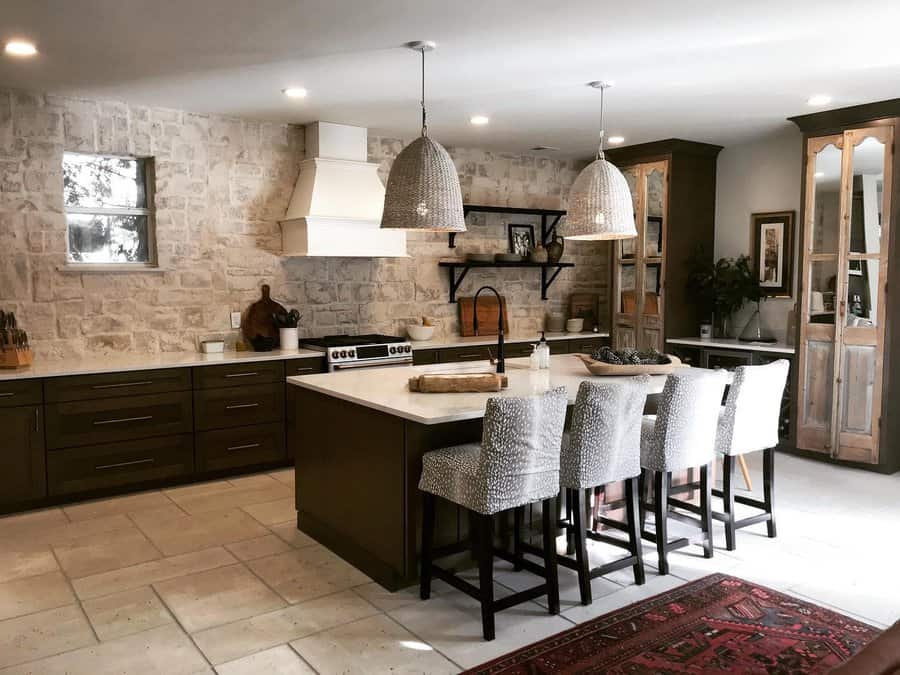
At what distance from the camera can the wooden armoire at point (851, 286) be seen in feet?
17.6

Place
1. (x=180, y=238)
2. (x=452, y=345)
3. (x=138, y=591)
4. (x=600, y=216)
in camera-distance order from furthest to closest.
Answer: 1. (x=452, y=345)
2. (x=180, y=238)
3. (x=600, y=216)
4. (x=138, y=591)

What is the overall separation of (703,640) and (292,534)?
7.40 ft

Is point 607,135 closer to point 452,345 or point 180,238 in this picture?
point 452,345

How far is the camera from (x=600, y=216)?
411cm

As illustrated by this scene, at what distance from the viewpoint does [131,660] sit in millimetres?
2836

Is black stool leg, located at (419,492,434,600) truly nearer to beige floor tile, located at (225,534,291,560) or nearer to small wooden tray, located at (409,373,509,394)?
small wooden tray, located at (409,373,509,394)

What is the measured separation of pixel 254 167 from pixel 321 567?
132 inches

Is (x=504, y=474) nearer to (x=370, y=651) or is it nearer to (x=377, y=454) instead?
(x=377, y=454)

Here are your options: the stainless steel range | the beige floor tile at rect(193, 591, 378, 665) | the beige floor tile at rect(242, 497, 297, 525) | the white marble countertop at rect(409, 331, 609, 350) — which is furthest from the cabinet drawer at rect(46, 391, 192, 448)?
the beige floor tile at rect(193, 591, 378, 665)

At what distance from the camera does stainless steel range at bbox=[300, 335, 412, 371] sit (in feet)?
18.4

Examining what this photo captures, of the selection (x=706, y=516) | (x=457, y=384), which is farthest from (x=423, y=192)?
(x=706, y=516)

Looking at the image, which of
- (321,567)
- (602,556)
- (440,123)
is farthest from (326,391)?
(440,123)

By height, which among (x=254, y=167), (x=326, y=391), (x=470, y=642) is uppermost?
(x=254, y=167)

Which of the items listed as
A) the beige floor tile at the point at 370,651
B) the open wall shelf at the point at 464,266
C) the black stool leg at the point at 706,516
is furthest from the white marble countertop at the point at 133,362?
the black stool leg at the point at 706,516
